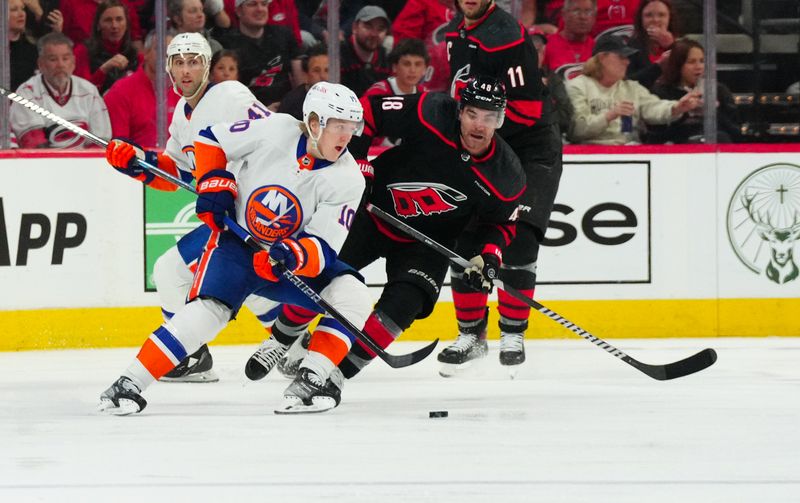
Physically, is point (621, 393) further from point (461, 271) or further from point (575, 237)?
point (575, 237)

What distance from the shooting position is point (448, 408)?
3.77 metres

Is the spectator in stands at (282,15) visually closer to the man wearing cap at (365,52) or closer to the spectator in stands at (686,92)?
the man wearing cap at (365,52)

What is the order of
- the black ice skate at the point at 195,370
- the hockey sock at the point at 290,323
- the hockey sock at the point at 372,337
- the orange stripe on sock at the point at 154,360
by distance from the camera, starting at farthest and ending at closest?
1. the black ice skate at the point at 195,370
2. the hockey sock at the point at 290,323
3. the hockey sock at the point at 372,337
4. the orange stripe on sock at the point at 154,360

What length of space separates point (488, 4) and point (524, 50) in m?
0.19

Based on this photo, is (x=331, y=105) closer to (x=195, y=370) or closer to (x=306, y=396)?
(x=306, y=396)

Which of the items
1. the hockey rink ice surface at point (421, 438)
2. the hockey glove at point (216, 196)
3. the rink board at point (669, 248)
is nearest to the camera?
the hockey rink ice surface at point (421, 438)

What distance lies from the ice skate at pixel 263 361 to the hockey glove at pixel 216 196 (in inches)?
21.6

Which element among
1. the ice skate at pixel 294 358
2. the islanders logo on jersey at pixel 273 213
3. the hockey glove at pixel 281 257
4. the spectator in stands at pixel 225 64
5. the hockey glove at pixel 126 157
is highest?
the spectator in stands at pixel 225 64

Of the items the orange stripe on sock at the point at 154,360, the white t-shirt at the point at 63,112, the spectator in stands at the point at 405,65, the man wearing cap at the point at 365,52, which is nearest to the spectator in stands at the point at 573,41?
the spectator in stands at the point at 405,65

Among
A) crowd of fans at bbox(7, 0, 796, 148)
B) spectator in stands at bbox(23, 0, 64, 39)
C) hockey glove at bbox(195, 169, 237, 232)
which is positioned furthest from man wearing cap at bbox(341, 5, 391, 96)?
hockey glove at bbox(195, 169, 237, 232)

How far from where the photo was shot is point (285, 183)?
11.8 ft

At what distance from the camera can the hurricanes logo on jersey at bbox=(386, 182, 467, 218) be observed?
401 cm

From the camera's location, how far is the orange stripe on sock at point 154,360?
11.2 ft

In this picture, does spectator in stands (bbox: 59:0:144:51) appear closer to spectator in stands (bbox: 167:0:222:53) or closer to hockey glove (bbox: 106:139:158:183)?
spectator in stands (bbox: 167:0:222:53)
